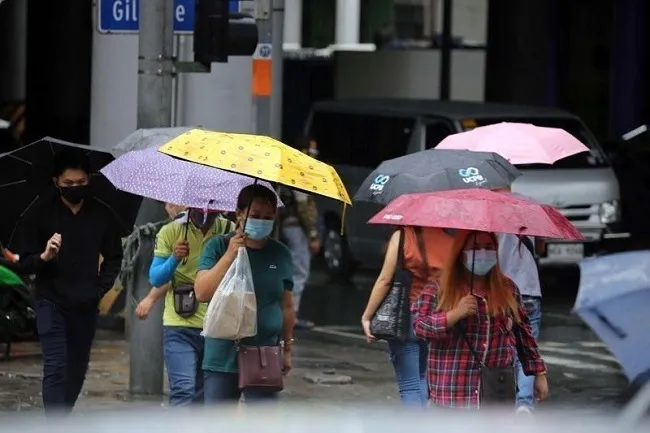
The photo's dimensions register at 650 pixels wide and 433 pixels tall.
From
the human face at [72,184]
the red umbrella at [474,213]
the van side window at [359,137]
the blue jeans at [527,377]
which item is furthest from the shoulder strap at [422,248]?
the van side window at [359,137]

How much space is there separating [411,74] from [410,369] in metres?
19.5

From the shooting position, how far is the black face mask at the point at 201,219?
28.3ft

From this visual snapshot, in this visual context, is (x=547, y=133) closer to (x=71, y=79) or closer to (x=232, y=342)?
(x=232, y=342)

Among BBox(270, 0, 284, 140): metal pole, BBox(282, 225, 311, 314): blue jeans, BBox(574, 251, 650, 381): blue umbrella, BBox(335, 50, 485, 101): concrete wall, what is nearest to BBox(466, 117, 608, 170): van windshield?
BBox(270, 0, 284, 140): metal pole

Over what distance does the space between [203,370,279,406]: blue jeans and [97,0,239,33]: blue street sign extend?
3891 millimetres

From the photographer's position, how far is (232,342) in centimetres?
765

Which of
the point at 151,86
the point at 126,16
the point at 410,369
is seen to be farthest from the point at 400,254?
the point at 126,16

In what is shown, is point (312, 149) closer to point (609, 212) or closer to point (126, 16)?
point (609, 212)

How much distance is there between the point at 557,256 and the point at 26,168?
9360 millimetres

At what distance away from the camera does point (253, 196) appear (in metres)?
7.59

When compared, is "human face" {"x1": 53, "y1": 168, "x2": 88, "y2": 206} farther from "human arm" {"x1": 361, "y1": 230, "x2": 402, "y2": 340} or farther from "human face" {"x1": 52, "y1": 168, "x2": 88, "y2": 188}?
"human arm" {"x1": 361, "y1": 230, "x2": 402, "y2": 340}

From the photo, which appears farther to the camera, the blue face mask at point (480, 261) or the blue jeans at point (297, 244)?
the blue jeans at point (297, 244)

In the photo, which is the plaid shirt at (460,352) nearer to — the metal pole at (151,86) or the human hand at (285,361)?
the human hand at (285,361)

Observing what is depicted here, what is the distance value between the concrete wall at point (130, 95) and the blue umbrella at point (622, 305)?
358 inches
